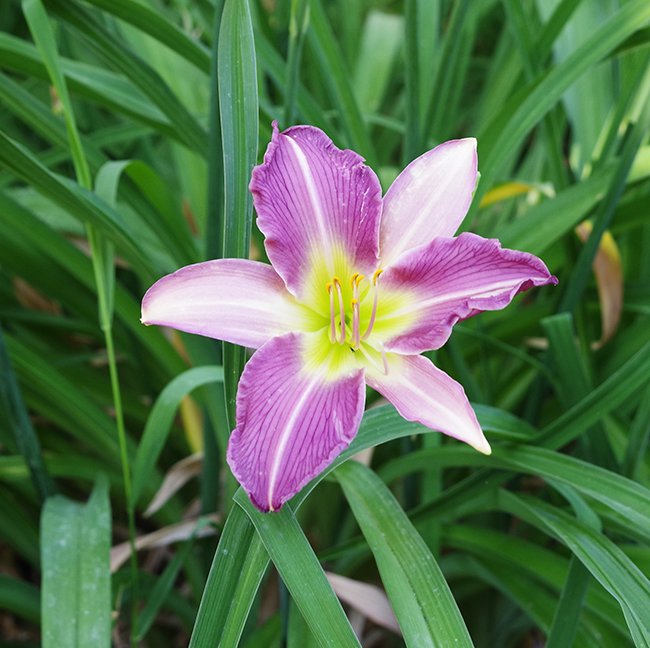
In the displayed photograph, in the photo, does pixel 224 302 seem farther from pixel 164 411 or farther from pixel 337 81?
pixel 337 81

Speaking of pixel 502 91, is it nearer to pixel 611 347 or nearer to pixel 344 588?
pixel 611 347

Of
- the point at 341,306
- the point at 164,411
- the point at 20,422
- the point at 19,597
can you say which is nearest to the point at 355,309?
the point at 341,306

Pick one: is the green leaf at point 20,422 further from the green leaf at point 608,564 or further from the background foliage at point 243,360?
the green leaf at point 608,564

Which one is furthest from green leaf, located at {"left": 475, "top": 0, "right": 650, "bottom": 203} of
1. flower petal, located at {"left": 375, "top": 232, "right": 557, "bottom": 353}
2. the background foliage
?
flower petal, located at {"left": 375, "top": 232, "right": 557, "bottom": 353}

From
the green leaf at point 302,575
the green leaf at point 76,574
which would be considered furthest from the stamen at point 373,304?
the green leaf at point 76,574

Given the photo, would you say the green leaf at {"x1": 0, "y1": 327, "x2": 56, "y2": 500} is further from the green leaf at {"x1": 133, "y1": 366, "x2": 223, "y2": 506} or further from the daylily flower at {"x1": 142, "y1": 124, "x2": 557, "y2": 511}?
the daylily flower at {"x1": 142, "y1": 124, "x2": 557, "y2": 511}

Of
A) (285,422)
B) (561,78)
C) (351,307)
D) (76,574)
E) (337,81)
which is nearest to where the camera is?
(285,422)
